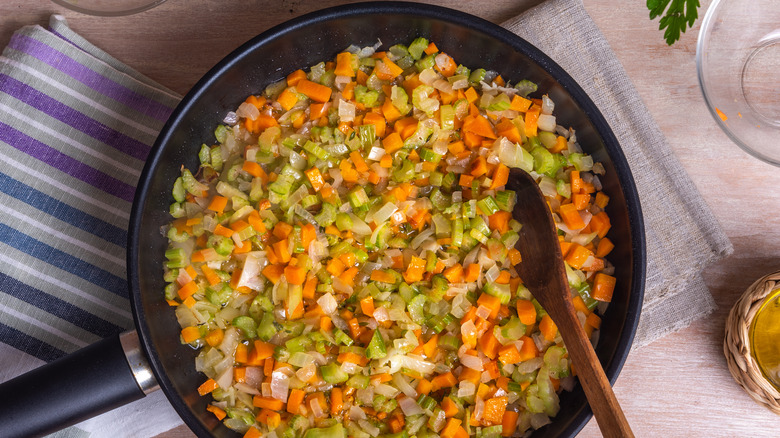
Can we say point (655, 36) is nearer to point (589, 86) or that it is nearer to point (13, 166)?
point (589, 86)

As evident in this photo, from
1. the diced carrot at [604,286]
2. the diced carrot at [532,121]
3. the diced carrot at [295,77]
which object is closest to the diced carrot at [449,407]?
the diced carrot at [604,286]

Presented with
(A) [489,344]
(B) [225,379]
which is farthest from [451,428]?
(B) [225,379]

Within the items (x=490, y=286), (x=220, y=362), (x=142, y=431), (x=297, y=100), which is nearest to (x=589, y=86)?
(x=490, y=286)

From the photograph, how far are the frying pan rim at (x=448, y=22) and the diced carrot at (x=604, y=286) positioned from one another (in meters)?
0.15

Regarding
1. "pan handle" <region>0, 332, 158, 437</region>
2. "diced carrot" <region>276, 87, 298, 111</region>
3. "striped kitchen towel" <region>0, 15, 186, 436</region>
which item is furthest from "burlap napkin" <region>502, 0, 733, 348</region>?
"pan handle" <region>0, 332, 158, 437</region>

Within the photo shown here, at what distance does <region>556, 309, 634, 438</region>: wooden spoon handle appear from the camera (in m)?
1.64

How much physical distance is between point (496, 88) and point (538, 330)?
82cm

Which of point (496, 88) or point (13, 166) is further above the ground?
point (496, 88)

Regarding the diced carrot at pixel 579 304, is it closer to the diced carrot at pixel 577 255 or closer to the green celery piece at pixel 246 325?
the diced carrot at pixel 577 255

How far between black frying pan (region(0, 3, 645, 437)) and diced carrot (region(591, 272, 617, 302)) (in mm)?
22

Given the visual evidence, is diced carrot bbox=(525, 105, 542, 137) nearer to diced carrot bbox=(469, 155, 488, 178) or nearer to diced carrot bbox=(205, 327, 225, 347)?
diced carrot bbox=(469, 155, 488, 178)

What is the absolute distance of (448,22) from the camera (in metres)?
1.83

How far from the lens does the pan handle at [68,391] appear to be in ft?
Answer: 5.38

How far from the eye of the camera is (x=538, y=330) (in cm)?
190
